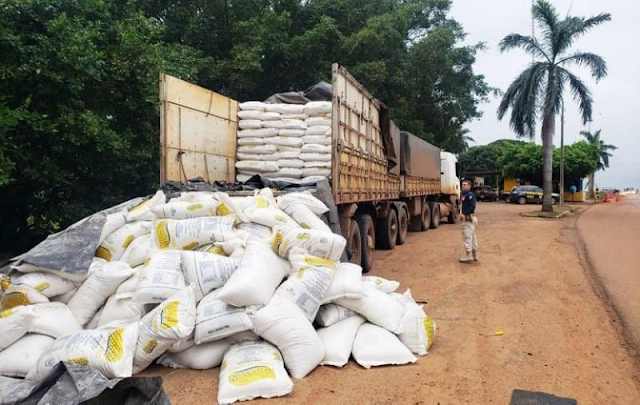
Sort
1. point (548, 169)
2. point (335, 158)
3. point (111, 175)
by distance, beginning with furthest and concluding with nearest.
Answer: point (548, 169) → point (111, 175) → point (335, 158)

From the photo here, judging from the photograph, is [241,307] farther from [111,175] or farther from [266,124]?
[111,175]

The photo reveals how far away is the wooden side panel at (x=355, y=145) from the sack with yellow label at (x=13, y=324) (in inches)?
143

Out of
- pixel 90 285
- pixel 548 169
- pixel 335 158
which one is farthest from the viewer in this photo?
pixel 548 169

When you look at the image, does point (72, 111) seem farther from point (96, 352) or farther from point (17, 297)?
point (96, 352)

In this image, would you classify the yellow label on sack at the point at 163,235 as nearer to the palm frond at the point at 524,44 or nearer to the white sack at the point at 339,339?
the white sack at the point at 339,339

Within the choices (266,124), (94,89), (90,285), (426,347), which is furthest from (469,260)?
(94,89)

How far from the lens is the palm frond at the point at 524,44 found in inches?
806

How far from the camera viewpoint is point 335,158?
6316mm

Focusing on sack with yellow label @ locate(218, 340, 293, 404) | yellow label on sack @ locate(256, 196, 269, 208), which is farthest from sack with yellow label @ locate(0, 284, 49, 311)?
yellow label on sack @ locate(256, 196, 269, 208)

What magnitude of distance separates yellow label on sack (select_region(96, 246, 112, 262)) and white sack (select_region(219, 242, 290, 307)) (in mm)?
1371

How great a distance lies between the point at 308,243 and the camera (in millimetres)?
4281

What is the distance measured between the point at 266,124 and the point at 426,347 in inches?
160

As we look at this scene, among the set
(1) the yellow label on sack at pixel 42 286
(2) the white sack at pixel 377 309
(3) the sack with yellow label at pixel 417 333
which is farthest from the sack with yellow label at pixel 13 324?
(3) the sack with yellow label at pixel 417 333

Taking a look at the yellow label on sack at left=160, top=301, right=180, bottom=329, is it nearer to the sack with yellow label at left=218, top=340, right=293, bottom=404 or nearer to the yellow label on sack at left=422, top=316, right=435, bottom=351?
the sack with yellow label at left=218, top=340, right=293, bottom=404
